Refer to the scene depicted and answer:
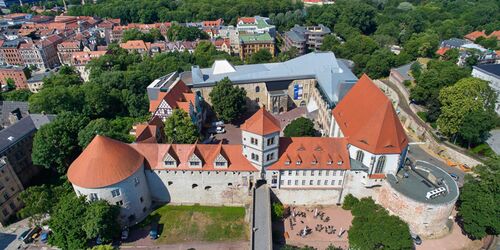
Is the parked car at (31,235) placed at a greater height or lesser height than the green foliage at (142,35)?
lesser

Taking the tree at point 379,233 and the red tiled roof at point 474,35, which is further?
the red tiled roof at point 474,35

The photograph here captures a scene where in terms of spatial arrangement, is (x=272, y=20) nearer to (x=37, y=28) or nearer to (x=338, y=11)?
(x=338, y=11)

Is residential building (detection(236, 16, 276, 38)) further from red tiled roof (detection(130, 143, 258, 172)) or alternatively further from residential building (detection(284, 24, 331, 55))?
red tiled roof (detection(130, 143, 258, 172))

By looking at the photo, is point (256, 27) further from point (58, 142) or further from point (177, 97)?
point (58, 142)

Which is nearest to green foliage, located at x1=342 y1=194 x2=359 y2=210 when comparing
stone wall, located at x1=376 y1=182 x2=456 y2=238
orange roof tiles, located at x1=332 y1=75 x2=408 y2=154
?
stone wall, located at x1=376 y1=182 x2=456 y2=238

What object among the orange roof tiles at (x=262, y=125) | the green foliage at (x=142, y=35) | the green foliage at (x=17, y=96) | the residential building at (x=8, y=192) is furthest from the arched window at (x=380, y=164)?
the green foliage at (x=142, y=35)

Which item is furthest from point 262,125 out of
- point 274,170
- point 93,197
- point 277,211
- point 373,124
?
point 93,197

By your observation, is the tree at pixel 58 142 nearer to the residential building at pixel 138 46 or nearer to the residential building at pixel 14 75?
the residential building at pixel 14 75
